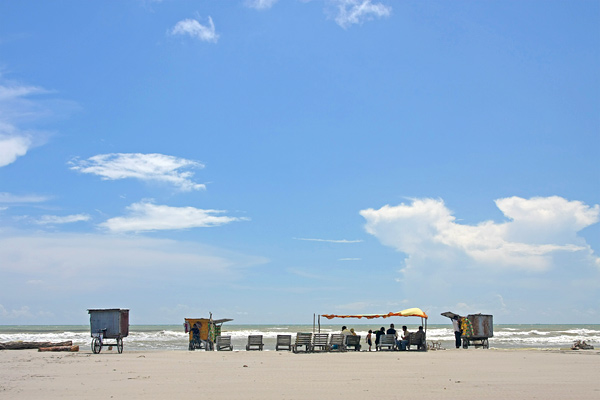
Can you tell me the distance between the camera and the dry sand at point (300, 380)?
10508mm

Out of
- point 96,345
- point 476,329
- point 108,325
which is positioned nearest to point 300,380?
point 96,345

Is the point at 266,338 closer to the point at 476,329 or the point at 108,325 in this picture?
the point at 476,329

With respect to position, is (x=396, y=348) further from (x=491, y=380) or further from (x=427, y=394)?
(x=427, y=394)

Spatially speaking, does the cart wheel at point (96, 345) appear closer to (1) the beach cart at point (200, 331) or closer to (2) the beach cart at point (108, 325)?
(2) the beach cart at point (108, 325)

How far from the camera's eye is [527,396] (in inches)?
400

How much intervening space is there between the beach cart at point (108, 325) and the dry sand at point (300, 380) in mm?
5720

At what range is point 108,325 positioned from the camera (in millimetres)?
24281

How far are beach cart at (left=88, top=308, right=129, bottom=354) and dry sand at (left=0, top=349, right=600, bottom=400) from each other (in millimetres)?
5720

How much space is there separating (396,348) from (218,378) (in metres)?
14.3

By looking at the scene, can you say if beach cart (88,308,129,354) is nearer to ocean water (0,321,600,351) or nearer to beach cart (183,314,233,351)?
beach cart (183,314,233,351)

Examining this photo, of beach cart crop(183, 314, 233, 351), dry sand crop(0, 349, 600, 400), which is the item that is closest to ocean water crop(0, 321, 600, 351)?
beach cart crop(183, 314, 233, 351)

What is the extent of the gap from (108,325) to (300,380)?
14.0 meters

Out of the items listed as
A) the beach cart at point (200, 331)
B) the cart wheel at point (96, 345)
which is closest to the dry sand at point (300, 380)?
the cart wheel at point (96, 345)

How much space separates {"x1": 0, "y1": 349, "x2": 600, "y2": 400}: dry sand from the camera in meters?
10.5
